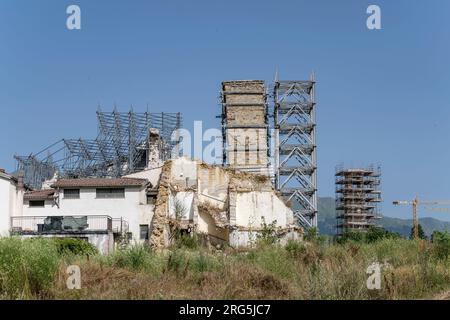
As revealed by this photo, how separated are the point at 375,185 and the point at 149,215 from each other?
56.3 meters

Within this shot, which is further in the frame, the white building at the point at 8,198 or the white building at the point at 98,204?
the white building at the point at 98,204

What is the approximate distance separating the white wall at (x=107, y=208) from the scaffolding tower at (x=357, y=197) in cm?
5014

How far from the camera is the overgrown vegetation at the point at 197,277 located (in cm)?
1482

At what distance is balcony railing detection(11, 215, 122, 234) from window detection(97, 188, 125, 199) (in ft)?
11.5

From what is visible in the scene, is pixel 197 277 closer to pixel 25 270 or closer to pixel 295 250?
pixel 25 270

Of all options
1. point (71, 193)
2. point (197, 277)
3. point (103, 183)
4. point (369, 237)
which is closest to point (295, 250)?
point (197, 277)

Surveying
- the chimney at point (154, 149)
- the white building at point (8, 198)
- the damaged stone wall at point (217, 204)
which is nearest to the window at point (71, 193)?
the white building at point (8, 198)

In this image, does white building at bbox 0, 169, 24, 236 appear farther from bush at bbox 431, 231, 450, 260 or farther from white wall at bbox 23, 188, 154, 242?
bush at bbox 431, 231, 450, 260

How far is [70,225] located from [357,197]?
188ft

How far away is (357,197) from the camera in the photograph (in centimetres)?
8900

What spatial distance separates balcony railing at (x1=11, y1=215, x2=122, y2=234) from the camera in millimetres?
37500

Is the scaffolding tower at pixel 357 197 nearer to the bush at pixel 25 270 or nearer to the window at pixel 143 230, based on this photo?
the window at pixel 143 230

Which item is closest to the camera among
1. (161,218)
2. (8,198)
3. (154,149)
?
(161,218)

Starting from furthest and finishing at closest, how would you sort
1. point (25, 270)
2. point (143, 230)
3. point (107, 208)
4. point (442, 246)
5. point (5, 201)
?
point (107, 208)
point (143, 230)
point (5, 201)
point (442, 246)
point (25, 270)
